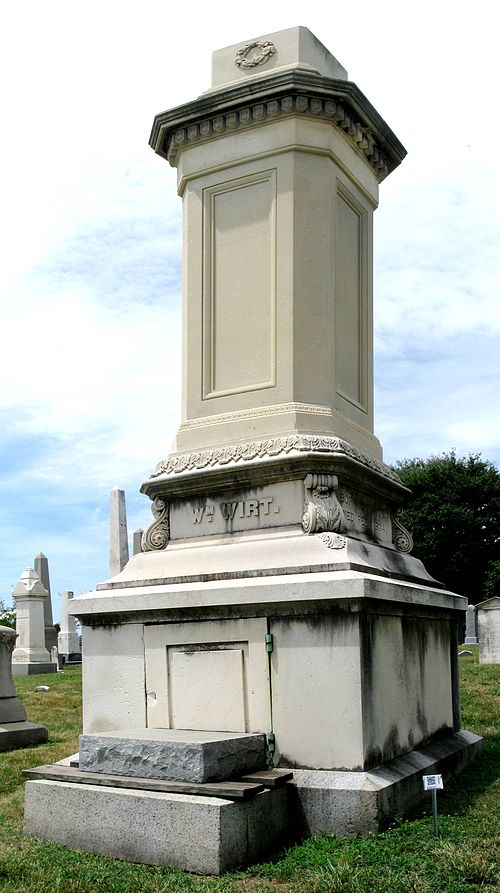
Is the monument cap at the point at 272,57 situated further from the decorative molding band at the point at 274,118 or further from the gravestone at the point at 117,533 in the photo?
the gravestone at the point at 117,533

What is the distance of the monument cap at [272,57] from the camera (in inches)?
287

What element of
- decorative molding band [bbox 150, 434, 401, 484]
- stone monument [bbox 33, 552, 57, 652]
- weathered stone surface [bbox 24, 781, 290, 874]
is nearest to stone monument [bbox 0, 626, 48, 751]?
decorative molding band [bbox 150, 434, 401, 484]

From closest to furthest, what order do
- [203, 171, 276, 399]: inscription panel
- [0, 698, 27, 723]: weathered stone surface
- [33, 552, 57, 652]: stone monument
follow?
[203, 171, 276, 399]: inscription panel < [0, 698, 27, 723]: weathered stone surface < [33, 552, 57, 652]: stone monument

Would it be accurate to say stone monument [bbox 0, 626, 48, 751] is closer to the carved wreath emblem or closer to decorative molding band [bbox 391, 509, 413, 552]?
decorative molding band [bbox 391, 509, 413, 552]

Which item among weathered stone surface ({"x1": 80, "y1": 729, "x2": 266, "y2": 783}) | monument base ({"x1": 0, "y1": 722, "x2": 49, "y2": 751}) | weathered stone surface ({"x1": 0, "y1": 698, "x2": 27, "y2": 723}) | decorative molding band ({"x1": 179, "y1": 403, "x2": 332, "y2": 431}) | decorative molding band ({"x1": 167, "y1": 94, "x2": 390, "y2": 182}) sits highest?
decorative molding band ({"x1": 167, "y1": 94, "x2": 390, "y2": 182})

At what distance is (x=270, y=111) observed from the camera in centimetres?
707

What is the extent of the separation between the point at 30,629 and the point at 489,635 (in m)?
11.1

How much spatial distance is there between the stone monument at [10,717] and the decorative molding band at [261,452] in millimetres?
4368

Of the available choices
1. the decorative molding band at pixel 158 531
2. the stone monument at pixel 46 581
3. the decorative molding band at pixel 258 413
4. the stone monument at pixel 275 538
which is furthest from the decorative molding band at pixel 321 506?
the stone monument at pixel 46 581

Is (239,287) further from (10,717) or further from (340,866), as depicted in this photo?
(10,717)

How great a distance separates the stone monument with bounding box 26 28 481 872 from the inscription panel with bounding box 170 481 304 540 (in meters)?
0.02

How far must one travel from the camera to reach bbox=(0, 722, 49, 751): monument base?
381 inches

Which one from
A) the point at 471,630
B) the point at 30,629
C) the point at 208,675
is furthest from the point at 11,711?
the point at 471,630

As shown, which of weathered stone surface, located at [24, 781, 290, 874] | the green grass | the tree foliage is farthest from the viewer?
the tree foliage
